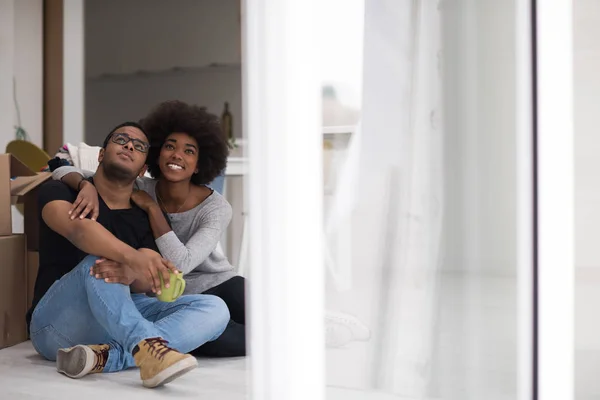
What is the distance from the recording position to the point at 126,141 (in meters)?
1.86

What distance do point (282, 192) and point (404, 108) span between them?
0.20 metres

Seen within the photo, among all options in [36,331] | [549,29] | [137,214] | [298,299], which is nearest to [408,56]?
[549,29]

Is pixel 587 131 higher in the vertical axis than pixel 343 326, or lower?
higher

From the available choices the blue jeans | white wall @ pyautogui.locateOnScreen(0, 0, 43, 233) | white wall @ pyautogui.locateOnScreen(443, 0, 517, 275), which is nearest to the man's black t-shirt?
the blue jeans

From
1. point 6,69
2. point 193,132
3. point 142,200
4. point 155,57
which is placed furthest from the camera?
point 155,57

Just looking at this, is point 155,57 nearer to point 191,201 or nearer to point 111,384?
point 191,201

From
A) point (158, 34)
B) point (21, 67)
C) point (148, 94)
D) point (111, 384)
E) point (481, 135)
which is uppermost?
point (158, 34)

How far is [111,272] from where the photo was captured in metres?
1.72

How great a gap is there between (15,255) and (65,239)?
291mm

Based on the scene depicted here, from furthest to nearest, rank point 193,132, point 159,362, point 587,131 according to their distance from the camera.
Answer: point 193,132 → point 159,362 → point 587,131

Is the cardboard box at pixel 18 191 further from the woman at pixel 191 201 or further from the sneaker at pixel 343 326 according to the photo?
the sneaker at pixel 343 326

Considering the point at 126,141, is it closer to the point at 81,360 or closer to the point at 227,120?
the point at 81,360

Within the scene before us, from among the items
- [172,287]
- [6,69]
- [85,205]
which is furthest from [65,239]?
[6,69]

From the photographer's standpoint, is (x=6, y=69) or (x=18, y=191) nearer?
(x=18, y=191)
